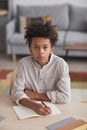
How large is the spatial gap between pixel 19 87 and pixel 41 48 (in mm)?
274

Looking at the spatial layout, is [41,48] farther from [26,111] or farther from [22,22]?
[22,22]

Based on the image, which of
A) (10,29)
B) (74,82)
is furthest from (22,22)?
(74,82)

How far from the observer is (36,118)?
1.28 metres

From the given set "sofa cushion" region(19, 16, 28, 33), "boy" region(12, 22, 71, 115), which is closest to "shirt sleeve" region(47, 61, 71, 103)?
"boy" region(12, 22, 71, 115)

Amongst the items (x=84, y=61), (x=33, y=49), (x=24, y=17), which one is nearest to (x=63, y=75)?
(x=33, y=49)

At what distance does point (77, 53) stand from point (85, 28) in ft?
2.21

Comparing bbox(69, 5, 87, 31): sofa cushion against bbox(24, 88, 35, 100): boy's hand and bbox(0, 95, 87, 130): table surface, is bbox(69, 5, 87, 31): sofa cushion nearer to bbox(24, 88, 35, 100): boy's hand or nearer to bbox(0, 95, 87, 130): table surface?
bbox(24, 88, 35, 100): boy's hand

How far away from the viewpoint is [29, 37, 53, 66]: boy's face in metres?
1.55

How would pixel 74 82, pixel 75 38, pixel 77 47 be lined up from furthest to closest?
pixel 75 38
pixel 77 47
pixel 74 82

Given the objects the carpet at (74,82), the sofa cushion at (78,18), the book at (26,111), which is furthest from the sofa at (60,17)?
the book at (26,111)

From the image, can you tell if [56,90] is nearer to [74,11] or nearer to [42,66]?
[42,66]

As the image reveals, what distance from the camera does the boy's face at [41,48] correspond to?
1551 millimetres

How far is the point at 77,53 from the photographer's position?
13.8 feet

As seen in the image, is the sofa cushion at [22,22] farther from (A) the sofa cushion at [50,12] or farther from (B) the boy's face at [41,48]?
(B) the boy's face at [41,48]
